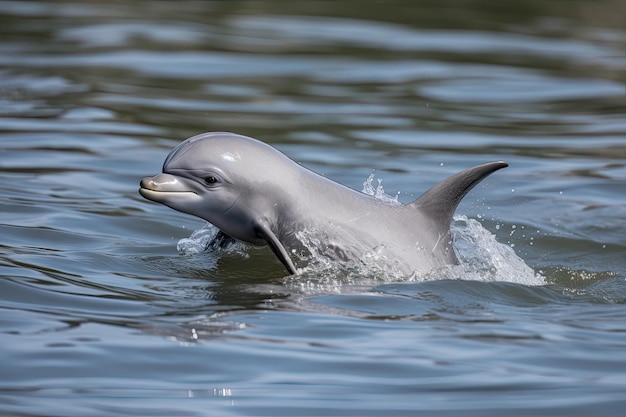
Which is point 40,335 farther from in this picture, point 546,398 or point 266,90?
point 266,90

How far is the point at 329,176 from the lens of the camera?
41.0ft

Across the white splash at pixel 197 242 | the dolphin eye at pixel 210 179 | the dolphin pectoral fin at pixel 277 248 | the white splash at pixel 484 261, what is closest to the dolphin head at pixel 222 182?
the dolphin eye at pixel 210 179

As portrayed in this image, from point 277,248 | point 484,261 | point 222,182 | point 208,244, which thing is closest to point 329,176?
point 484,261

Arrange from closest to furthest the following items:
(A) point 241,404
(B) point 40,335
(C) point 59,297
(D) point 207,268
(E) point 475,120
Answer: (A) point 241,404 → (B) point 40,335 → (C) point 59,297 → (D) point 207,268 → (E) point 475,120

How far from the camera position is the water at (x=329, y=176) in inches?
249

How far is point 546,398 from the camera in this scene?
6.12 metres

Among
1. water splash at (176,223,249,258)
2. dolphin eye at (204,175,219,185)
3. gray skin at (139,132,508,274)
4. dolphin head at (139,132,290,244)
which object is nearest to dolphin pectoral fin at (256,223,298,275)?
gray skin at (139,132,508,274)

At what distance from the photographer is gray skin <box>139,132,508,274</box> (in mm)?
7945

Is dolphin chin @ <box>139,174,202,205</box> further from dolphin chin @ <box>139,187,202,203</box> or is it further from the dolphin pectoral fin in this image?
the dolphin pectoral fin

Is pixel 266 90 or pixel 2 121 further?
pixel 266 90

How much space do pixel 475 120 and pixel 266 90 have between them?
302 centimetres

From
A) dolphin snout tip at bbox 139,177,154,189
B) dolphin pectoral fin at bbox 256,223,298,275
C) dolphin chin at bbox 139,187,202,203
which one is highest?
dolphin snout tip at bbox 139,177,154,189

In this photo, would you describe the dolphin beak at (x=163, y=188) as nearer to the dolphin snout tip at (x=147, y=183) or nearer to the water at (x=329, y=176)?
the dolphin snout tip at (x=147, y=183)

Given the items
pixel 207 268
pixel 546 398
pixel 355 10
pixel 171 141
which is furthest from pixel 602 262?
pixel 355 10
